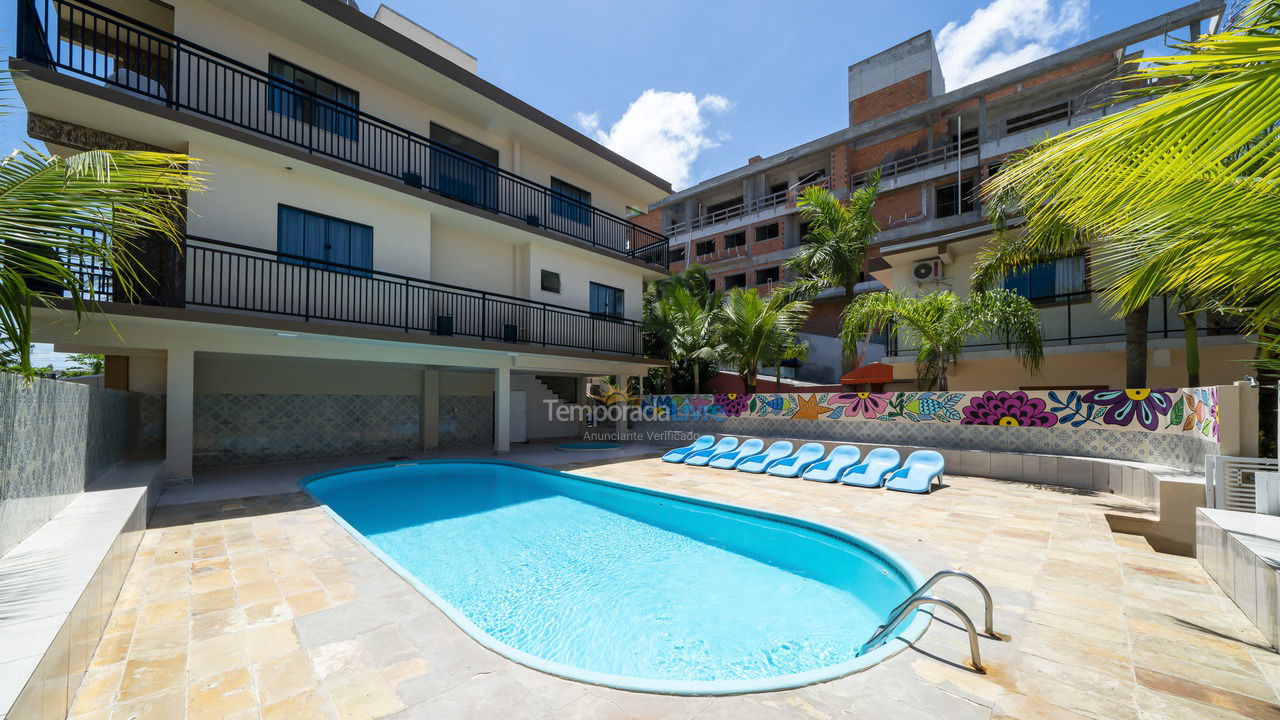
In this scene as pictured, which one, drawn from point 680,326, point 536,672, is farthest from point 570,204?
point 536,672

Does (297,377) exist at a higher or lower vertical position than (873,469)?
higher

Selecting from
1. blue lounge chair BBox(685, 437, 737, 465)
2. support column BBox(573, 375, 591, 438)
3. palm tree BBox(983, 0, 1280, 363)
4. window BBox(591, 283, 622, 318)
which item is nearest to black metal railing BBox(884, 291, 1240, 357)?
blue lounge chair BBox(685, 437, 737, 465)

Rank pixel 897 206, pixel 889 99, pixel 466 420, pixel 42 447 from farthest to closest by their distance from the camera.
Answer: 1. pixel 889 99
2. pixel 897 206
3. pixel 466 420
4. pixel 42 447

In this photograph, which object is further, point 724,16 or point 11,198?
point 724,16

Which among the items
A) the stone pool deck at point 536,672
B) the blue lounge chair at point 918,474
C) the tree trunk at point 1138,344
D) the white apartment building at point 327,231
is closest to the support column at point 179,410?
the white apartment building at point 327,231

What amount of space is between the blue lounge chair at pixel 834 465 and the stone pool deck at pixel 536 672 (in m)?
4.78

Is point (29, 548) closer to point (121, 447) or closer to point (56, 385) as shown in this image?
point (56, 385)

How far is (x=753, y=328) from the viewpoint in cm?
1608

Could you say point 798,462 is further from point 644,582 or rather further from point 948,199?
point 948,199

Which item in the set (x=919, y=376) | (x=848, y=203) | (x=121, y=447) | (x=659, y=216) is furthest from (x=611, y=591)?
(x=659, y=216)

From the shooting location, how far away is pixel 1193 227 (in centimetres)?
213

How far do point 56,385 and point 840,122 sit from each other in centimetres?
3541

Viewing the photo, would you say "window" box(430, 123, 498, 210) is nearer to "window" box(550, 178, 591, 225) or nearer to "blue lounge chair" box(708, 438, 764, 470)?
"window" box(550, 178, 591, 225)

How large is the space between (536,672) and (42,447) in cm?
466
